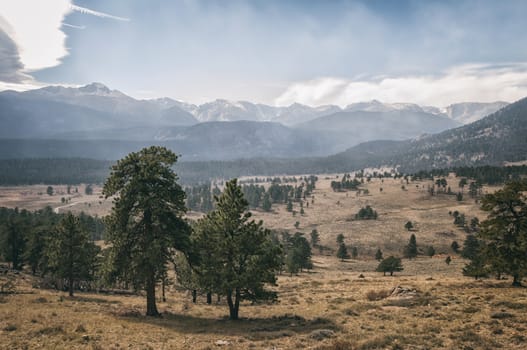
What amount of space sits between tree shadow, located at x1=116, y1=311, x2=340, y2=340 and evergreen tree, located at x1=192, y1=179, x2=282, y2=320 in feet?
6.55

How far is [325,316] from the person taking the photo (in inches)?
1121

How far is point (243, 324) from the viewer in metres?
27.8

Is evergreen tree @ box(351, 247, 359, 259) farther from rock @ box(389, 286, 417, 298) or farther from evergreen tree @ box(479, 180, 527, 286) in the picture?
rock @ box(389, 286, 417, 298)

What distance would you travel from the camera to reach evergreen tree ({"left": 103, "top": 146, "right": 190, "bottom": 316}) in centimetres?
2958

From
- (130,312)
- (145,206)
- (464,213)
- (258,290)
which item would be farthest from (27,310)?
(464,213)

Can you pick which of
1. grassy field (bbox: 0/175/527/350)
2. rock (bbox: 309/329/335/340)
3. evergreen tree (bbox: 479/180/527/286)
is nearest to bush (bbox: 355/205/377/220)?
grassy field (bbox: 0/175/527/350)

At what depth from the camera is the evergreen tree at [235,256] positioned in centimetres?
2839

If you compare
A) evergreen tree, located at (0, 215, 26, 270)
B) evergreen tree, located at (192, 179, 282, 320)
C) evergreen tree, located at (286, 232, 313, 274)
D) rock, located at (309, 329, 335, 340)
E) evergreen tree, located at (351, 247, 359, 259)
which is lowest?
evergreen tree, located at (351, 247, 359, 259)

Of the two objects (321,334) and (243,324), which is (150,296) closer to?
(243,324)

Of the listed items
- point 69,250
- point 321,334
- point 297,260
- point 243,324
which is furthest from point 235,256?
point 297,260

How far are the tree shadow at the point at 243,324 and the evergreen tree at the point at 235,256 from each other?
2.00 meters

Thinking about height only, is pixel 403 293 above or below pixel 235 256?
below

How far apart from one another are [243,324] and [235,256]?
549cm

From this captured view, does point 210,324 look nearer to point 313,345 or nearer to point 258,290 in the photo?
point 258,290
